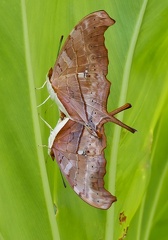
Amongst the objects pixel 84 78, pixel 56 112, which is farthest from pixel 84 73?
pixel 56 112

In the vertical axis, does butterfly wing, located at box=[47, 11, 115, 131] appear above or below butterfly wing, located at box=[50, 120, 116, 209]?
above

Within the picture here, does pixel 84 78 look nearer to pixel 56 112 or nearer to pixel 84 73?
pixel 84 73

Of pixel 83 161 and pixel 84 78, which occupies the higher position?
pixel 84 78

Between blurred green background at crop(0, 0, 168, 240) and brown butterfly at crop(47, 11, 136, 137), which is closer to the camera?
brown butterfly at crop(47, 11, 136, 137)

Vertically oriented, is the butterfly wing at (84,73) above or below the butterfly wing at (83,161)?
above

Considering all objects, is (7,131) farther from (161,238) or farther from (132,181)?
(161,238)
